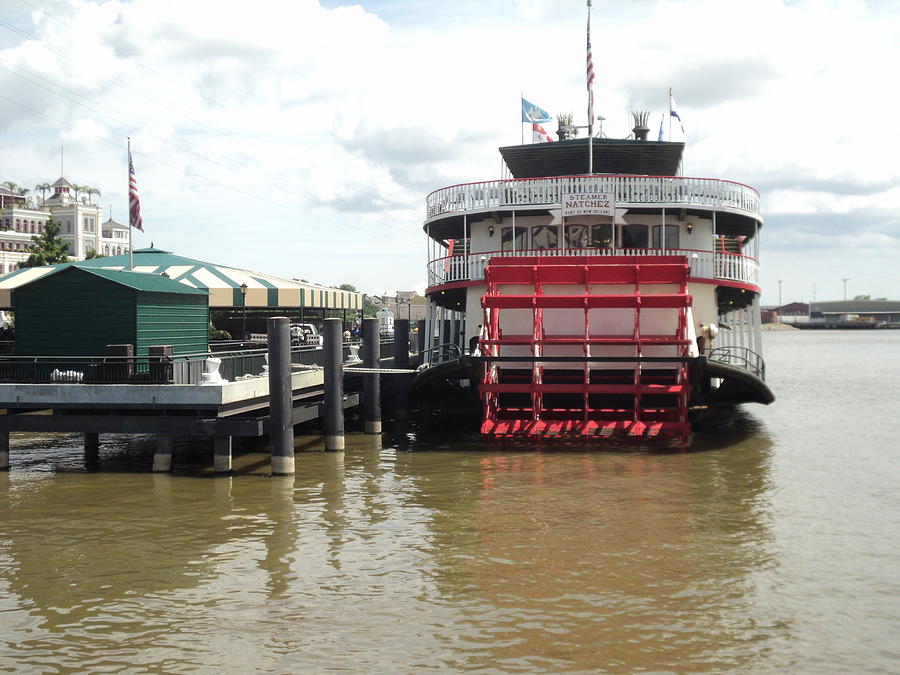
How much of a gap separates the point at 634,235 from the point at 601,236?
2.41ft

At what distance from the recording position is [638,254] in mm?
19922

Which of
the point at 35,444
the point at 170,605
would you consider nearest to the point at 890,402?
the point at 35,444

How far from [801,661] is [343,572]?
14.7 ft

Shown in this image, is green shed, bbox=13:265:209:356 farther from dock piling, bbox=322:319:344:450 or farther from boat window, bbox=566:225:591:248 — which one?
boat window, bbox=566:225:591:248

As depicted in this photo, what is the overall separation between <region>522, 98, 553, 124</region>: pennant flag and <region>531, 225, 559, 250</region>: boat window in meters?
3.99

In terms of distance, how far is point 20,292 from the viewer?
50.9 feet

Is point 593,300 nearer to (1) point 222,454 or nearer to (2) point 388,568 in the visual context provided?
(1) point 222,454

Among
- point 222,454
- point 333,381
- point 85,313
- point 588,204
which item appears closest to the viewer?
point 222,454

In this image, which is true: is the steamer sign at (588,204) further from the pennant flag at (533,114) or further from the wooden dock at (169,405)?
the wooden dock at (169,405)

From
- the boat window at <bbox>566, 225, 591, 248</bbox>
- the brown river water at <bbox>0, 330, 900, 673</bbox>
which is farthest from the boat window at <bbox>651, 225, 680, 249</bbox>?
the brown river water at <bbox>0, 330, 900, 673</bbox>

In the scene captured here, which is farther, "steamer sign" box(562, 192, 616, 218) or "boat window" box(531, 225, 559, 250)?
"boat window" box(531, 225, 559, 250)

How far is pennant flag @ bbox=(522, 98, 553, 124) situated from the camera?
23.3 meters

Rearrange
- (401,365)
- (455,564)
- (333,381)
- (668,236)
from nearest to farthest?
(455,564) → (333,381) → (668,236) → (401,365)

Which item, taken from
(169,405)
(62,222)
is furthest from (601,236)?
(62,222)
